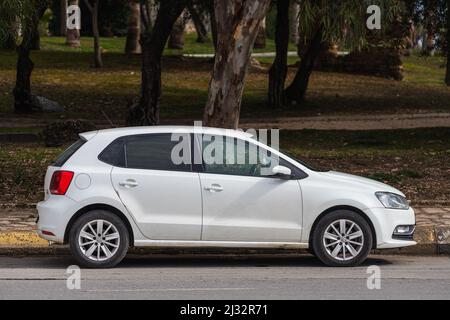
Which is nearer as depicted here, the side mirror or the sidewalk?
the side mirror

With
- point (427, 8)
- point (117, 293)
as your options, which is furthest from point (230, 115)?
point (427, 8)

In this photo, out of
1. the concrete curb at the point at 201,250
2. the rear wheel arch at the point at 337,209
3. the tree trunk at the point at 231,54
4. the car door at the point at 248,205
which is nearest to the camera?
the car door at the point at 248,205

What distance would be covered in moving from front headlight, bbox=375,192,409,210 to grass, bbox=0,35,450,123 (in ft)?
51.1

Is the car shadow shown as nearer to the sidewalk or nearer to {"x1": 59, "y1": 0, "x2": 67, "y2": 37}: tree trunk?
the sidewalk

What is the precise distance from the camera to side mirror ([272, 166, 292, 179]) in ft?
→ 33.8

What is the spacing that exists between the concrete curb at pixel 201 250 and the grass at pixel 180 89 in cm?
1411

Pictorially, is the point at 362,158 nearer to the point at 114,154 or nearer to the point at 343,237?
the point at 343,237

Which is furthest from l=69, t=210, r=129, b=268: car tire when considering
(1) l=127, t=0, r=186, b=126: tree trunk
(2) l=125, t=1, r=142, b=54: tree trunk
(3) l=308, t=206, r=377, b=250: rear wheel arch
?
(2) l=125, t=1, r=142, b=54: tree trunk

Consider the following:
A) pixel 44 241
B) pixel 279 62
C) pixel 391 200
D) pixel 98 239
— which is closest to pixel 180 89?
pixel 279 62

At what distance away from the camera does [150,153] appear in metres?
10.5

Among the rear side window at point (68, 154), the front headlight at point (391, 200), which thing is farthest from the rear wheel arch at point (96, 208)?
the front headlight at point (391, 200)

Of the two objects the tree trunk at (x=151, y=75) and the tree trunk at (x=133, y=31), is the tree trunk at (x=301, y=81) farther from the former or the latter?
the tree trunk at (x=133, y=31)

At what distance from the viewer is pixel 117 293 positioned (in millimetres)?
8867

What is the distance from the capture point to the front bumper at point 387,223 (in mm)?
10453
